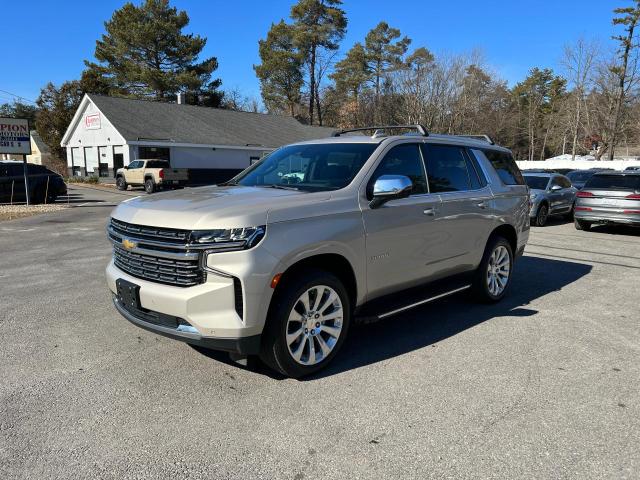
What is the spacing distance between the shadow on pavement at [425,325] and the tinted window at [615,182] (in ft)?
21.7

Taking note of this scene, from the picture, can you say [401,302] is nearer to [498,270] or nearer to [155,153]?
Result: [498,270]

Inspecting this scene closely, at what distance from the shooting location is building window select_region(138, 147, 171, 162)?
32.2m

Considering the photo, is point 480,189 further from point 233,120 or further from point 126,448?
point 233,120

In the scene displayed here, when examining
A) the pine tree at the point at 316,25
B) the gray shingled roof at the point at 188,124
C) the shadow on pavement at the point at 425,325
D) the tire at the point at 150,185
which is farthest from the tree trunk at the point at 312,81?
the shadow on pavement at the point at 425,325

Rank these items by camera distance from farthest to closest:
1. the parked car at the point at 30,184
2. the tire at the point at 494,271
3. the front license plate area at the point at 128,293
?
the parked car at the point at 30,184 < the tire at the point at 494,271 < the front license plate area at the point at 128,293

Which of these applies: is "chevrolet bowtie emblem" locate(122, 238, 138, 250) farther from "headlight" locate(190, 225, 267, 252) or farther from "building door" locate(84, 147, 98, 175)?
"building door" locate(84, 147, 98, 175)

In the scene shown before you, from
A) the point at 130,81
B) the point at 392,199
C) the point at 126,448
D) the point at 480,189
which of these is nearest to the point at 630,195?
the point at 480,189

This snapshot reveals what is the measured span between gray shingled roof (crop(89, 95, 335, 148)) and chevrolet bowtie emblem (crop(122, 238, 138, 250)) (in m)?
29.3

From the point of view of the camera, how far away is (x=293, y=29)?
54625 millimetres

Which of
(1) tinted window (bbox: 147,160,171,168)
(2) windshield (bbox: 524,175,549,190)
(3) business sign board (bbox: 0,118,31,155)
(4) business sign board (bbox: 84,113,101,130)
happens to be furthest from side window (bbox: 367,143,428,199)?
(4) business sign board (bbox: 84,113,101,130)

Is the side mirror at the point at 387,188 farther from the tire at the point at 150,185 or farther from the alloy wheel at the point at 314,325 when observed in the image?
the tire at the point at 150,185

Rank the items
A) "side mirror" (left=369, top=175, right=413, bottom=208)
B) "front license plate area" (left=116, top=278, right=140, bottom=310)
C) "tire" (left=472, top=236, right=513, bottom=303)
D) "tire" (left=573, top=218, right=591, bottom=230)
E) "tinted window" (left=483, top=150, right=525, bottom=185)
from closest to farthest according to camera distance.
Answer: "front license plate area" (left=116, top=278, right=140, bottom=310)
"side mirror" (left=369, top=175, right=413, bottom=208)
"tire" (left=472, top=236, right=513, bottom=303)
"tinted window" (left=483, top=150, right=525, bottom=185)
"tire" (left=573, top=218, right=591, bottom=230)

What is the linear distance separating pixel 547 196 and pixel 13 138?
18.2 meters

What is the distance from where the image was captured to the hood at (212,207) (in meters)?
3.50
